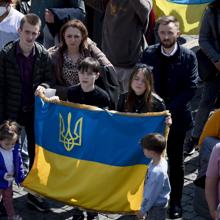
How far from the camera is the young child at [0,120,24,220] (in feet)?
21.4

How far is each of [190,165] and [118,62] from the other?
146 centimetres

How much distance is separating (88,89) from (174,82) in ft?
2.73

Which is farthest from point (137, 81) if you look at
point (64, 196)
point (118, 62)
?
point (118, 62)

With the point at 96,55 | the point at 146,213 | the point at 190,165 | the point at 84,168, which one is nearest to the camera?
the point at 146,213

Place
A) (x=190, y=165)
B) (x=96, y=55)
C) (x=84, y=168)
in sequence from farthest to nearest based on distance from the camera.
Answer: (x=190, y=165), (x=96, y=55), (x=84, y=168)

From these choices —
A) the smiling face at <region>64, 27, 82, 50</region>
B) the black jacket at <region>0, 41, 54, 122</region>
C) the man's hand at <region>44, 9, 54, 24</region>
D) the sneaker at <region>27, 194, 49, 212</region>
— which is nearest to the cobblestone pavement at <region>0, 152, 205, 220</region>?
the sneaker at <region>27, 194, 49, 212</region>

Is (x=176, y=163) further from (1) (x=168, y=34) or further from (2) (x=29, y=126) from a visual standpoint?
(2) (x=29, y=126)

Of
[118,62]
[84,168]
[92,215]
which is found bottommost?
[92,215]

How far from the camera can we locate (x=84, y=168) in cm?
643

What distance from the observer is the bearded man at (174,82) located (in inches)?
261

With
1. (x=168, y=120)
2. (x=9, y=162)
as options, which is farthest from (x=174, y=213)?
(x=9, y=162)

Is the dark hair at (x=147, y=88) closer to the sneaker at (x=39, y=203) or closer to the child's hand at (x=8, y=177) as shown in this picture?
the child's hand at (x=8, y=177)

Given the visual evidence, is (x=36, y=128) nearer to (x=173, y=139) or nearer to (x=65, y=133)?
(x=65, y=133)

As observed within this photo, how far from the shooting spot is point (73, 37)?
680 cm
